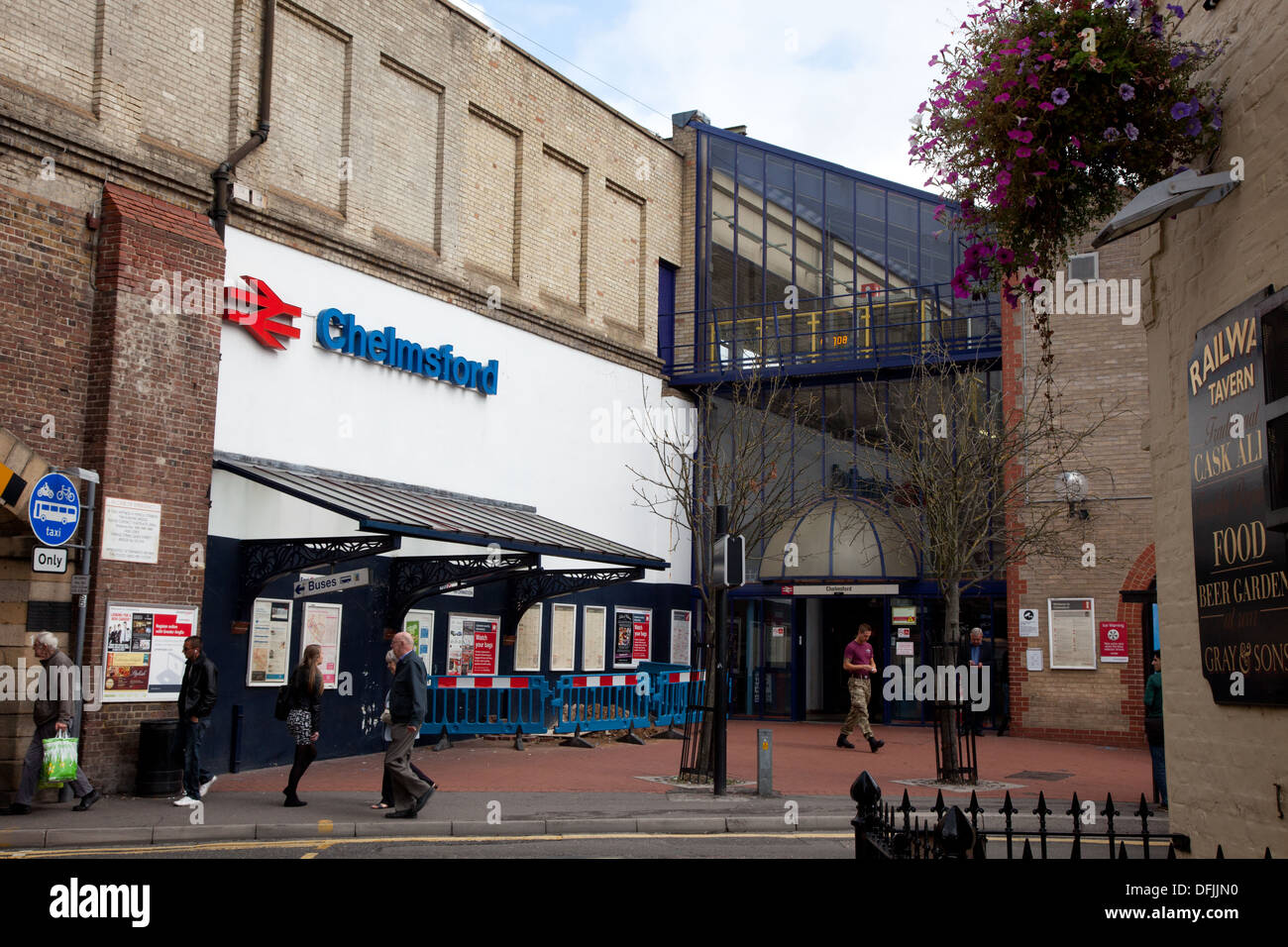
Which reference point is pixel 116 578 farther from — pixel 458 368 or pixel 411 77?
pixel 411 77

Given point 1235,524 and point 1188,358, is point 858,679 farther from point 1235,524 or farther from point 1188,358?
point 1235,524

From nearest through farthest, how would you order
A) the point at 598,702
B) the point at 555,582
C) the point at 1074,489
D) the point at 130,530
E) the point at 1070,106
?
the point at 1070,106
the point at 130,530
the point at 598,702
the point at 555,582
the point at 1074,489

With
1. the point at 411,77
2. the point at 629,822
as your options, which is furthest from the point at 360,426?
the point at 629,822

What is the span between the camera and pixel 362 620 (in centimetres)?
1784

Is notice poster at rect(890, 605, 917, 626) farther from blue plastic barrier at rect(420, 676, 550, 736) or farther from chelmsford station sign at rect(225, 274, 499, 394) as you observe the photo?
chelmsford station sign at rect(225, 274, 499, 394)

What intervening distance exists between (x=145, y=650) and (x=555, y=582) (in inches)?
316

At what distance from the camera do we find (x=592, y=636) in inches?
904

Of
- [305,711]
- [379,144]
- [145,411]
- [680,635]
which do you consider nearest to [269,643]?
[305,711]

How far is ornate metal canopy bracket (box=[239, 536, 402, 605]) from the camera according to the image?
15.2 metres

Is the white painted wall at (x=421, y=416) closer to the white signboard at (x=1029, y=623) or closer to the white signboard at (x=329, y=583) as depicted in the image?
the white signboard at (x=329, y=583)

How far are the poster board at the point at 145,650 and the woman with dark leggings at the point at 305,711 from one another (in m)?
1.50

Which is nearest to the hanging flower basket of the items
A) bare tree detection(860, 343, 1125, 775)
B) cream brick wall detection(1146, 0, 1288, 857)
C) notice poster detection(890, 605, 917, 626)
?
cream brick wall detection(1146, 0, 1288, 857)

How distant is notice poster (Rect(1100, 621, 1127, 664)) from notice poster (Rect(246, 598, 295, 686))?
14.1 m
